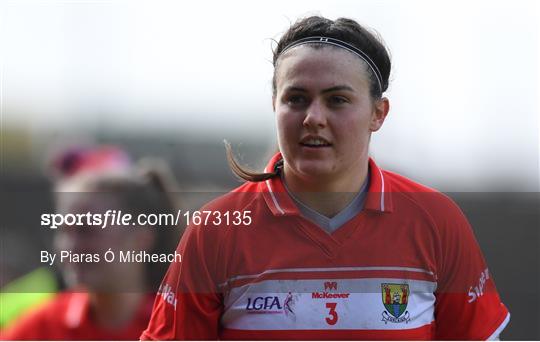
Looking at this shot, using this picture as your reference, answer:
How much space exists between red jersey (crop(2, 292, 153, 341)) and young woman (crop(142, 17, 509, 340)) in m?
0.23

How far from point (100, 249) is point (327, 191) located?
65 cm

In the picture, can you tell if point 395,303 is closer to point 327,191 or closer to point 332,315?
point 332,315

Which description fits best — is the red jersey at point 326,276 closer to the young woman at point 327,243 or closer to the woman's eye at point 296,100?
the young woman at point 327,243

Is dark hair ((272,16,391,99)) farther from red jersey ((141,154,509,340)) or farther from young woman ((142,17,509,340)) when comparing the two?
red jersey ((141,154,509,340))

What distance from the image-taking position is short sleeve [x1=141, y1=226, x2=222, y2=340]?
1665mm

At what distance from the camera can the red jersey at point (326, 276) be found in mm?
1664

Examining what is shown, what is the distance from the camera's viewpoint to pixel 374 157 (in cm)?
195

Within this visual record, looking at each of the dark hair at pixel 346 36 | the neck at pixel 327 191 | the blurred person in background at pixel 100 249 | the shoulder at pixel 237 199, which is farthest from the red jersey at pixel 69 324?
the dark hair at pixel 346 36

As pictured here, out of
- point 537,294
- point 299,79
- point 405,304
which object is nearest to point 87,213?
point 299,79

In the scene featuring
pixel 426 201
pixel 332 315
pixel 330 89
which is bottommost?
pixel 332 315

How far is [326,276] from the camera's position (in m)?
1.70

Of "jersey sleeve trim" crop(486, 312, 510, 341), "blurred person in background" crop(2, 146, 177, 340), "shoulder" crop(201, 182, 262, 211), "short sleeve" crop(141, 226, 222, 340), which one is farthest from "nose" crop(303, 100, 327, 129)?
"jersey sleeve trim" crop(486, 312, 510, 341)

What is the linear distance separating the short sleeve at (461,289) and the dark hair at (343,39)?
0.37m

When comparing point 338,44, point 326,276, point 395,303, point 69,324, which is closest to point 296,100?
point 338,44
